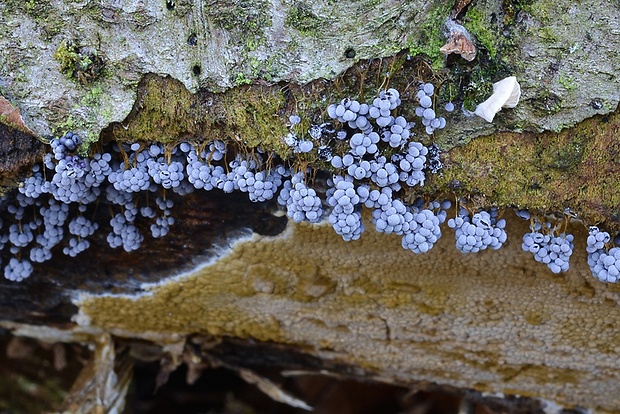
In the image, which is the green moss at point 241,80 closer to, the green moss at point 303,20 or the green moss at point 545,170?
the green moss at point 303,20

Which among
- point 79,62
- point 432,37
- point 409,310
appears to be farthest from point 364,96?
point 409,310

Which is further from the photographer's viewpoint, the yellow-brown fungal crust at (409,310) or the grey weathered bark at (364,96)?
the yellow-brown fungal crust at (409,310)

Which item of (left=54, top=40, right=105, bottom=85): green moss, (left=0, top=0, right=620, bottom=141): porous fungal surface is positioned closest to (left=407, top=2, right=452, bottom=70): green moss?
(left=0, top=0, right=620, bottom=141): porous fungal surface

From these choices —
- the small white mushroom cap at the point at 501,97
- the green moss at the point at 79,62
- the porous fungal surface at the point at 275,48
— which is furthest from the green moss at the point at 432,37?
the green moss at the point at 79,62

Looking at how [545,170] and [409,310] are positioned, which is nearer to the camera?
[545,170]

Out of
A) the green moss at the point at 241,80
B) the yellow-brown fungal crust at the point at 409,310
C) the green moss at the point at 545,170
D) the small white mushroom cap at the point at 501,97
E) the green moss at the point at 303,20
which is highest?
the green moss at the point at 303,20

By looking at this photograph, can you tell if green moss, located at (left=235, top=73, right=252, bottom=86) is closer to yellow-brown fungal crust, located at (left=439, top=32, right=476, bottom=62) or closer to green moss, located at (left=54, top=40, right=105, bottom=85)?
green moss, located at (left=54, top=40, right=105, bottom=85)

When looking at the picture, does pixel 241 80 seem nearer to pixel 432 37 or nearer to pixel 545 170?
pixel 432 37
